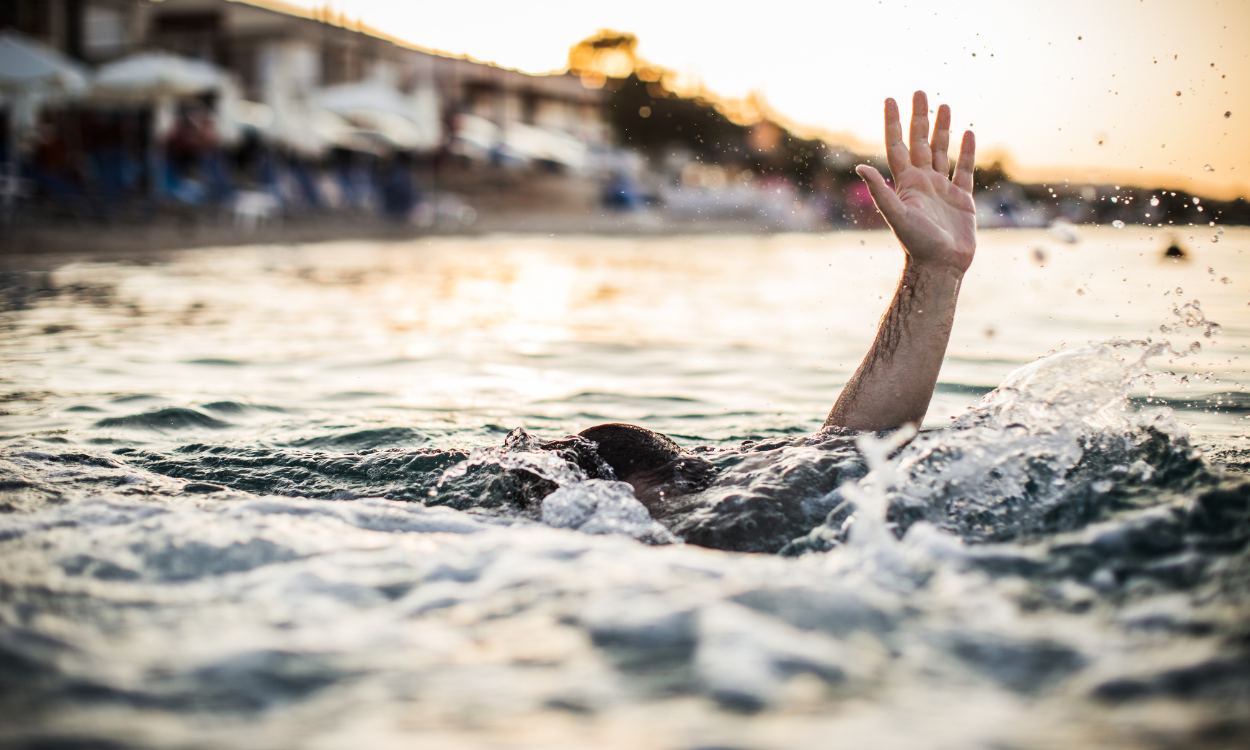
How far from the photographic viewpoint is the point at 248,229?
56.4ft

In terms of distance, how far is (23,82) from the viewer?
13.0 metres

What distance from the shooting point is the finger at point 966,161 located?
11.1ft

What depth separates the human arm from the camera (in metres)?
3.18

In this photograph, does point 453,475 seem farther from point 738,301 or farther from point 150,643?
point 738,301

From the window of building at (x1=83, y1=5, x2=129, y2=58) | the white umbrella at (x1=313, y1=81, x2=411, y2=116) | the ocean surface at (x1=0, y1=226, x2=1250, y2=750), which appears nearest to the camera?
the ocean surface at (x1=0, y1=226, x2=1250, y2=750)

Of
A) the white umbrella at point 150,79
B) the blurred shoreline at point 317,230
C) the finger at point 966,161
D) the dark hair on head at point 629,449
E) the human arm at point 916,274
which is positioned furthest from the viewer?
the white umbrella at point 150,79

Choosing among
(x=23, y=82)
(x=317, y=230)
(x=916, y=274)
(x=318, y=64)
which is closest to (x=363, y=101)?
(x=317, y=230)

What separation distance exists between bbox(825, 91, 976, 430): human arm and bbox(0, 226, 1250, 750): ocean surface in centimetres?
19

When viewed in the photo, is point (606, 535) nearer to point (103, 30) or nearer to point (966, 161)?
point (966, 161)

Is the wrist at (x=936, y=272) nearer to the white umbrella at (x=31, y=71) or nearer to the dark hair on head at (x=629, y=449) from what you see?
the dark hair on head at (x=629, y=449)

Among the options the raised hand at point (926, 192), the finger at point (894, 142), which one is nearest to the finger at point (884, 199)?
the raised hand at point (926, 192)

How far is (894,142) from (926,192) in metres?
0.25

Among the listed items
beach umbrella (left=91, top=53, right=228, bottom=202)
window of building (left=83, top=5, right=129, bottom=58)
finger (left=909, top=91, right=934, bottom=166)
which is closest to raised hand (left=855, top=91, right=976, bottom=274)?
finger (left=909, top=91, right=934, bottom=166)

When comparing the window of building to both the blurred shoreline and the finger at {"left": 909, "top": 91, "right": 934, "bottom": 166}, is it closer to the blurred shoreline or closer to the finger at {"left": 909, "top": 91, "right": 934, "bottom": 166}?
the blurred shoreline
